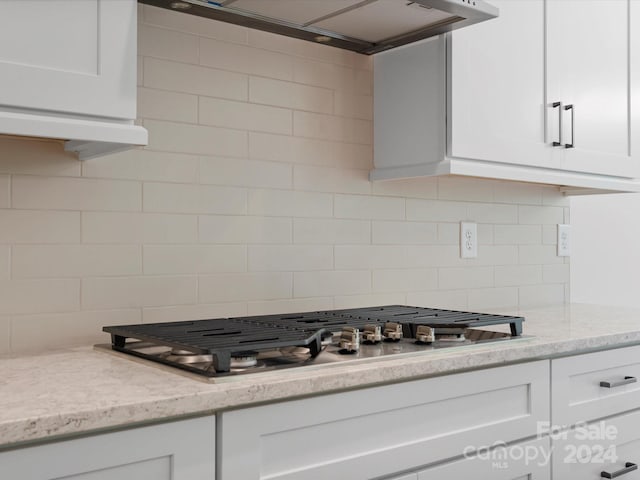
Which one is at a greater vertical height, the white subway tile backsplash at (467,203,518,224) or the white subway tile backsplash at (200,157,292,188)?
the white subway tile backsplash at (200,157,292,188)

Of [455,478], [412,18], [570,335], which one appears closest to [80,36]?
[412,18]

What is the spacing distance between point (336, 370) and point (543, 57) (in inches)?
56.8

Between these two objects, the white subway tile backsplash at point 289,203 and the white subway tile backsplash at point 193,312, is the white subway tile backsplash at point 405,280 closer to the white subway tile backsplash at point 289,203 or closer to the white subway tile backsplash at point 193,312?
the white subway tile backsplash at point 289,203

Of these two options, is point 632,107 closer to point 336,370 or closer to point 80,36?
point 336,370

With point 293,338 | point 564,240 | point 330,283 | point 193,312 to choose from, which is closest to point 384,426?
point 293,338

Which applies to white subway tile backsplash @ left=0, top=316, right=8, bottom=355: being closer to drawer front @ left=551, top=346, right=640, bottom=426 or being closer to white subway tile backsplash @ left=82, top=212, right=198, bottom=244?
white subway tile backsplash @ left=82, top=212, right=198, bottom=244

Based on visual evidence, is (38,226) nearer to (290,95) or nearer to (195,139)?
(195,139)

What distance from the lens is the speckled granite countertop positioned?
107 cm

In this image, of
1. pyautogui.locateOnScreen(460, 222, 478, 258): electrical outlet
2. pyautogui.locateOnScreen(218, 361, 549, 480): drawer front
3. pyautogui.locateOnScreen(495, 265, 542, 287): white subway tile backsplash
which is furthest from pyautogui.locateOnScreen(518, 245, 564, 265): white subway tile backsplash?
pyautogui.locateOnScreen(218, 361, 549, 480): drawer front

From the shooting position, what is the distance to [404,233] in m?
2.42

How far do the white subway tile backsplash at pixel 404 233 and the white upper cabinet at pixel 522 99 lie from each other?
0.18 m

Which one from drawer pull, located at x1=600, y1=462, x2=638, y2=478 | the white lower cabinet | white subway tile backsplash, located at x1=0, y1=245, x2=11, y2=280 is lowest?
drawer pull, located at x1=600, y1=462, x2=638, y2=478

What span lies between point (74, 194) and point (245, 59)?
64 cm

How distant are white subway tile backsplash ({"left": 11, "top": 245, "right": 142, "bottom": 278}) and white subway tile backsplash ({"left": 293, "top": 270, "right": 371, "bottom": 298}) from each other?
52 centimetres
